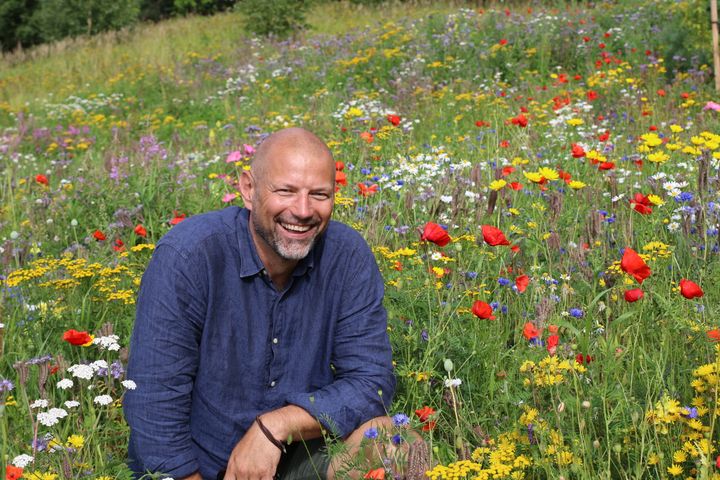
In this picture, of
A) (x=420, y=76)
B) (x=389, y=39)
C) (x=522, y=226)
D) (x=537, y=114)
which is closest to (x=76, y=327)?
(x=522, y=226)

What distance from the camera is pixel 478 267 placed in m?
3.23

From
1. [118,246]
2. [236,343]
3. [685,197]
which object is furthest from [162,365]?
[685,197]

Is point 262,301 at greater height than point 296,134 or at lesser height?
lesser

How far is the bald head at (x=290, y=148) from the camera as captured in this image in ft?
8.27

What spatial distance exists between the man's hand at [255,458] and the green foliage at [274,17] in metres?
12.6

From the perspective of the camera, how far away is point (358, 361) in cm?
260

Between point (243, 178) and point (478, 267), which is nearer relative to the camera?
point (243, 178)

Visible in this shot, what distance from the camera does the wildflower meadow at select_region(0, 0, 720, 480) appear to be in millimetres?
2266

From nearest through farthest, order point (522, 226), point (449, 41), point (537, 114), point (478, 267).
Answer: point (478, 267) < point (522, 226) < point (537, 114) < point (449, 41)

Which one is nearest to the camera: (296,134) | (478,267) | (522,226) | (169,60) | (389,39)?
(296,134)

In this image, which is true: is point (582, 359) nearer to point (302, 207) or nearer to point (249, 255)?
point (302, 207)

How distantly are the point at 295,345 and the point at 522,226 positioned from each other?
1.84 m

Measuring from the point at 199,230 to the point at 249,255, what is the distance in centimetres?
18

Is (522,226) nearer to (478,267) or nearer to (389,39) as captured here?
(478,267)
